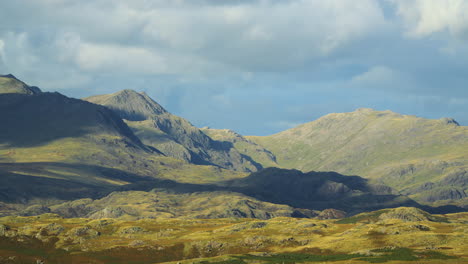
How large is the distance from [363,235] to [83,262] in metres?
71.4

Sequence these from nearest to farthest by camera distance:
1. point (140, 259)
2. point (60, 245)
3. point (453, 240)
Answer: point (453, 240)
point (140, 259)
point (60, 245)

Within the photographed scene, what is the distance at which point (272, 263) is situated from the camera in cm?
11594

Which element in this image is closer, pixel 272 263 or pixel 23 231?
pixel 272 263

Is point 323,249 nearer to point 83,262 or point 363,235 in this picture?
point 363,235

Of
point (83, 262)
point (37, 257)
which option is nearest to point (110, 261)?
point (83, 262)

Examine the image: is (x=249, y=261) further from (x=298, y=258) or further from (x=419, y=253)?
(x=419, y=253)

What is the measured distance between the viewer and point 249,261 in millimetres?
120625

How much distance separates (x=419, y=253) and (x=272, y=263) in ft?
90.7

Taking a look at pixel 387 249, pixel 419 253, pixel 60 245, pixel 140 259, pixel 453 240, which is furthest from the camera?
pixel 60 245

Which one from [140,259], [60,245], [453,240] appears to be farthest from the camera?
[60,245]

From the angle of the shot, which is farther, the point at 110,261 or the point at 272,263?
the point at 110,261

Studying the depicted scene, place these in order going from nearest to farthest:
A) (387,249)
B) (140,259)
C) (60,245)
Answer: (387,249), (140,259), (60,245)

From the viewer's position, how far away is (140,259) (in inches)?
5955

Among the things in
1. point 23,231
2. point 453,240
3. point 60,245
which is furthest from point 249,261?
point 23,231
